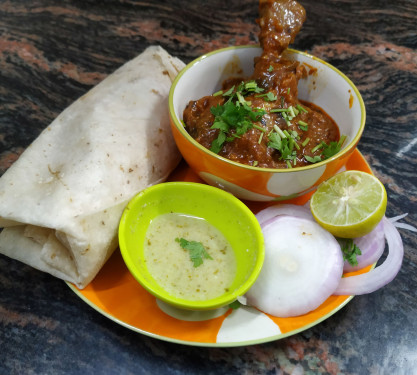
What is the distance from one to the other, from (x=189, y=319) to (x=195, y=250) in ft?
0.84

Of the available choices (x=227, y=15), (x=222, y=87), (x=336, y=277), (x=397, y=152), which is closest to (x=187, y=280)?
(x=336, y=277)

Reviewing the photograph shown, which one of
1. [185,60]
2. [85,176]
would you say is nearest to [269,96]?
[85,176]

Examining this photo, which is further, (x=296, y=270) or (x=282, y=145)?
(x=282, y=145)

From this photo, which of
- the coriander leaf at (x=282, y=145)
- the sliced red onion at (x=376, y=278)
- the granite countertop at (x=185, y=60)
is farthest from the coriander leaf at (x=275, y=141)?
the granite countertop at (x=185, y=60)

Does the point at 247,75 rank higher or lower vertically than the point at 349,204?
higher

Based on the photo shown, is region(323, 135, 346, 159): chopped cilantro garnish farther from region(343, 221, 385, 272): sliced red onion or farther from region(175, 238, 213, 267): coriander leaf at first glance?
region(175, 238, 213, 267): coriander leaf

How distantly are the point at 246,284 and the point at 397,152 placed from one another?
136 centimetres

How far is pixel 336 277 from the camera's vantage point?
5.49 ft

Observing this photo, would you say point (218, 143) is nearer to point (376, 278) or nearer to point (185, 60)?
point (376, 278)

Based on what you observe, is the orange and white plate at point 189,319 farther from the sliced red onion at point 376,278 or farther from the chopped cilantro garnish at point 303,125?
the chopped cilantro garnish at point 303,125

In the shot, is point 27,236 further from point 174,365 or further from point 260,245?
point 260,245

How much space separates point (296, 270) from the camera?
170 centimetres

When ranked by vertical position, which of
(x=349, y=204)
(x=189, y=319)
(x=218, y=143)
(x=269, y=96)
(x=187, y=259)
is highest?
(x=269, y=96)

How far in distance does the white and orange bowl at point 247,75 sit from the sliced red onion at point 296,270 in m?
0.18
